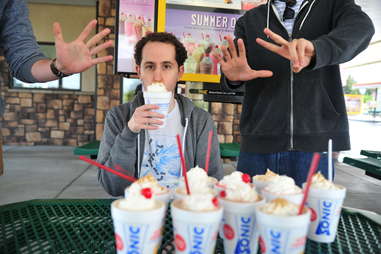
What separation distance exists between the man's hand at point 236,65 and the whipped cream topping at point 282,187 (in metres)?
0.62

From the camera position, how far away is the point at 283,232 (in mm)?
738

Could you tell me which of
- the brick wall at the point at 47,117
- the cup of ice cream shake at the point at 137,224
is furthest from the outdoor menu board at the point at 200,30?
the brick wall at the point at 47,117

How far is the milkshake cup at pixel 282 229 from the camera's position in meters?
0.73

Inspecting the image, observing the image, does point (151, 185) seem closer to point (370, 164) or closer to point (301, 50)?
point (301, 50)

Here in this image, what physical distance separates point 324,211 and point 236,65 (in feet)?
2.73

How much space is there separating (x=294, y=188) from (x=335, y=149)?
725 millimetres

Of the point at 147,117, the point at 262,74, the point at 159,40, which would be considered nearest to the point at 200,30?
the point at 159,40

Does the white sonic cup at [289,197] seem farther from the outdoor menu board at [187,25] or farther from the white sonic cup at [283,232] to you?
the outdoor menu board at [187,25]

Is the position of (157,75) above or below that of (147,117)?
above

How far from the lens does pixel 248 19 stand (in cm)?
181

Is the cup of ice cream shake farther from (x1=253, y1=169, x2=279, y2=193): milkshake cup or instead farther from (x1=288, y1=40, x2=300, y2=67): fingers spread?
(x1=288, y1=40, x2=300, y2=67): fingers spread

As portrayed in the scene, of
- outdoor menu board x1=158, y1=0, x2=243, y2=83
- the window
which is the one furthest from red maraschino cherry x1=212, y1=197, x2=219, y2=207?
the window

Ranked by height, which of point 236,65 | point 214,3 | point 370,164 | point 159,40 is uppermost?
point 214,3

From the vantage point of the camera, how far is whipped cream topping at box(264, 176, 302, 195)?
99cm
